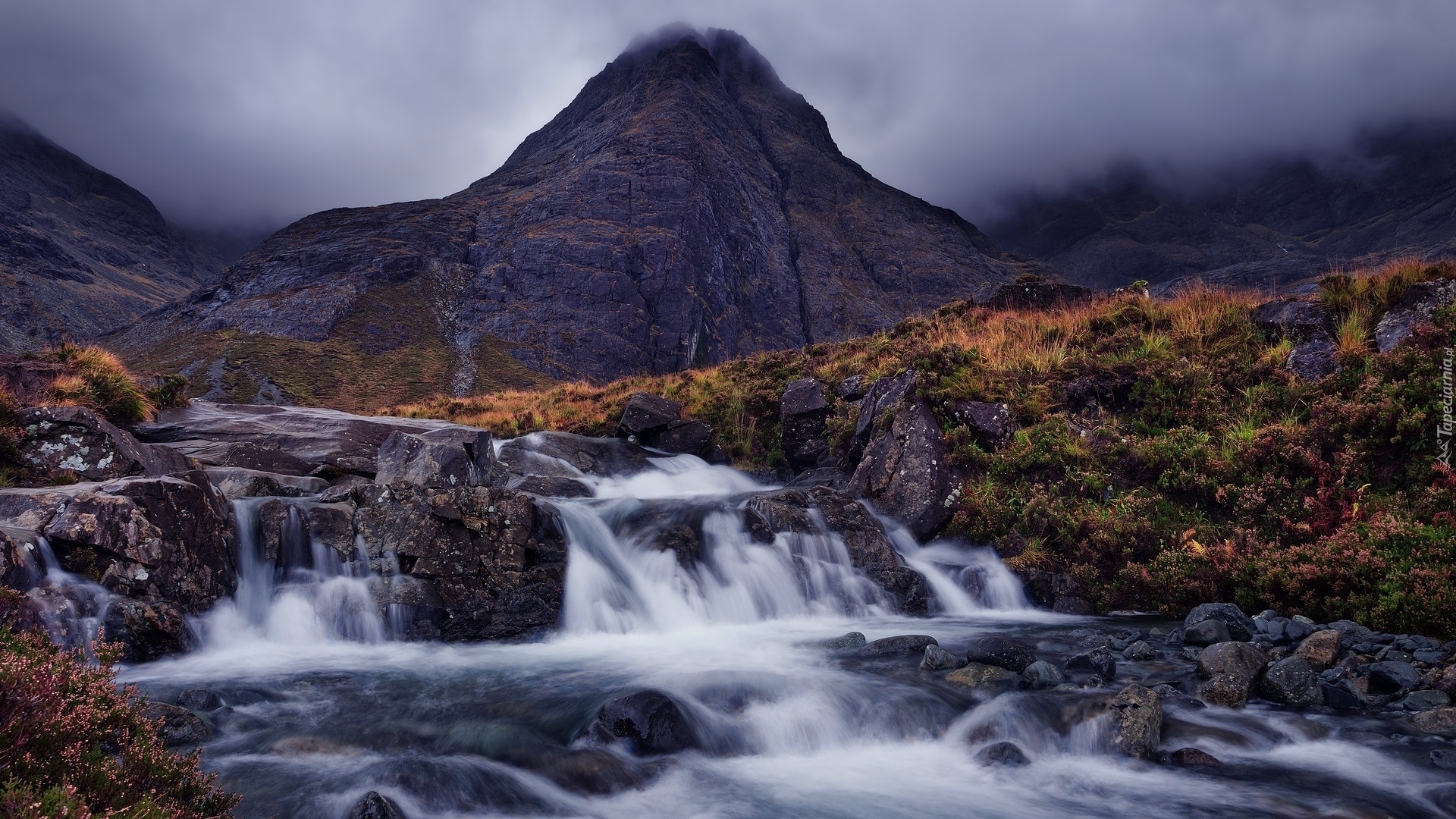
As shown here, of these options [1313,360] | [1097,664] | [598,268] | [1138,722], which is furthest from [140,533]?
[598,268]

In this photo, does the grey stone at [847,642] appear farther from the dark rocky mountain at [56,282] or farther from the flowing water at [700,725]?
the dark rocky mountain at [56,282]

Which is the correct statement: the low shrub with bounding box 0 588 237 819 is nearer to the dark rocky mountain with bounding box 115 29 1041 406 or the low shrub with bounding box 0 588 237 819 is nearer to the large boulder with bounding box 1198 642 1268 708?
the large boulder with bounding box 1198 642 1268 708

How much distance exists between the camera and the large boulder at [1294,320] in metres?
13.1

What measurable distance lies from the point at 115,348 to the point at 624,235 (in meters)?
70.5

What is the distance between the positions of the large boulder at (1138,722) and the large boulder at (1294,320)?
1020cm

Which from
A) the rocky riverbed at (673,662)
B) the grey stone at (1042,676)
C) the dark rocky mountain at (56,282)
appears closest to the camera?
the rocky riverbed at (673,662)

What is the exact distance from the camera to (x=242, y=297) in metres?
97.3

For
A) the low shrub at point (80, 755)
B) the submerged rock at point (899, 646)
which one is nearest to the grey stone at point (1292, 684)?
the submerged rock at point (899, 646)

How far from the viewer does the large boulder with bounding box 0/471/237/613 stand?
26.7 ft

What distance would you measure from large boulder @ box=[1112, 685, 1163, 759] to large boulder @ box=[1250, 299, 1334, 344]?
10196 millimetres

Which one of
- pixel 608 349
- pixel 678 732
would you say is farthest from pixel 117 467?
pixel 608 349

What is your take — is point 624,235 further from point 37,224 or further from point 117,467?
point 37,224

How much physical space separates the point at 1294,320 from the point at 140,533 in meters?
19.2

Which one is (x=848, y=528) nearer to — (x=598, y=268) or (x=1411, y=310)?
(x=1411, y=310)
